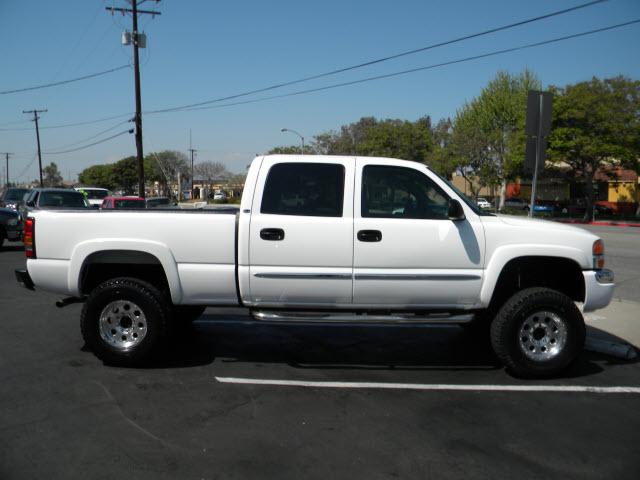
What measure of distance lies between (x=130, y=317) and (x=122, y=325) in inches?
4.8

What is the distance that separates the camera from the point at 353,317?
5156 mm

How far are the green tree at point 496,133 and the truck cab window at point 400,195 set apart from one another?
119ft

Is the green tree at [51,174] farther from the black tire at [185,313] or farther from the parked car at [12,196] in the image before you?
the black tire at [185,313]

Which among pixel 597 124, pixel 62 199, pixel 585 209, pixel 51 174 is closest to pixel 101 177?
pixel 51 174

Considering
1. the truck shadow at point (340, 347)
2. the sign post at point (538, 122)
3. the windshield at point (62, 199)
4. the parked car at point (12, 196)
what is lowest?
the truck shadow at point (340, 347)

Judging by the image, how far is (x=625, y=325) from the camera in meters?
7.20

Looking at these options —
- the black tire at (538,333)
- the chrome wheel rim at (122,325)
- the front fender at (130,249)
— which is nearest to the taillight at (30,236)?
the front fender at (130,249)

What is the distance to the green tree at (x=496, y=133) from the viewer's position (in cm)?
4284

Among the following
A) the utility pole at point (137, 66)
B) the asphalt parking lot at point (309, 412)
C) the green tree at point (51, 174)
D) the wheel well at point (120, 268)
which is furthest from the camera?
the green tree at point (51, 174)

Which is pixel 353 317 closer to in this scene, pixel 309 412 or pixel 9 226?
pixel 309 412

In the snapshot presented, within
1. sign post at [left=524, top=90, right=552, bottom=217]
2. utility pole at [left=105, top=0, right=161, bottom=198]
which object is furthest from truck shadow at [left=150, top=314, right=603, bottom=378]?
utility pole at [left=105, top=0, right=161, bottom=198]

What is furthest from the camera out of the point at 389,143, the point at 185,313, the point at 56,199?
the point at 389,143

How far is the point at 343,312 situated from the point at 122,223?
7.32 feet

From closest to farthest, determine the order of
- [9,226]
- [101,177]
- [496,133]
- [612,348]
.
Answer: [612,348] → [9,226] → [496,133] → [101,177]
